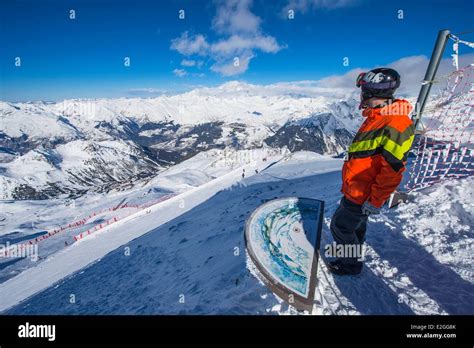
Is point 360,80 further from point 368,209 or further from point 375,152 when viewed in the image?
point 368,209

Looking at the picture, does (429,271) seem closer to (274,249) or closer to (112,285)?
(274,249)

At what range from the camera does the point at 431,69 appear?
670cm

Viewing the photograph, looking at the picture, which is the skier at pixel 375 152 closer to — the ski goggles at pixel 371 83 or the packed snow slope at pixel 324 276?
the ski goggles at pixel 371 83

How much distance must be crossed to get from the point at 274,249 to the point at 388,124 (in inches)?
151

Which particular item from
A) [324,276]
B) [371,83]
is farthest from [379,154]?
[324,276]

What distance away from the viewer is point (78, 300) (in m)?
10.6

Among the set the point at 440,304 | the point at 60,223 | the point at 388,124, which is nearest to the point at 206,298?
the point at 440,304

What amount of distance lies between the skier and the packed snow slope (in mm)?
1192

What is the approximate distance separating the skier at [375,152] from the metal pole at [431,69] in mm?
2503

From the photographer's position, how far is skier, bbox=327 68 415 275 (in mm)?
4680

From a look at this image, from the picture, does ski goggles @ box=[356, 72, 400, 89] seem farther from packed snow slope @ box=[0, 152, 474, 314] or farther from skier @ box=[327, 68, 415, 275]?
packed snow slope @ box=[0, 152, 474, 314]

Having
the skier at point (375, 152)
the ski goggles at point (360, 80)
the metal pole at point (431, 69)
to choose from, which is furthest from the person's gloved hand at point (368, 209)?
the metal pole at point (431, 69)

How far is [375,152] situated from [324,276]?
2.94 metres

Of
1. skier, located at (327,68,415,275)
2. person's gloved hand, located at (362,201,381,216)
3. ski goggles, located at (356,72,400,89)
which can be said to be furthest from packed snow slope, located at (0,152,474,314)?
ski goggles, located at (356,72,400,89)
